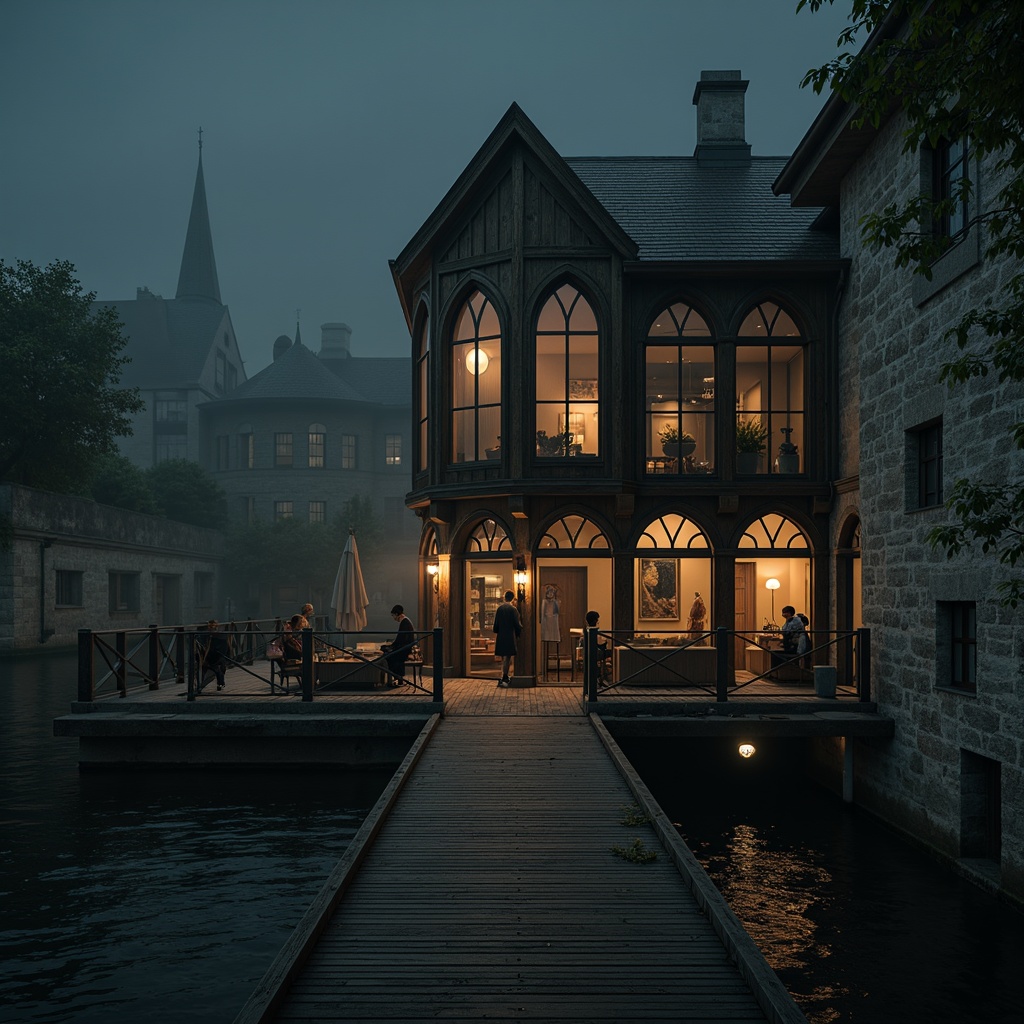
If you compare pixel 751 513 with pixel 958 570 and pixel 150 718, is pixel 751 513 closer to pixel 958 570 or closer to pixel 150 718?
pixel 958 570

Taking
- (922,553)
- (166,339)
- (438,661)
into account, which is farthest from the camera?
(166,339)

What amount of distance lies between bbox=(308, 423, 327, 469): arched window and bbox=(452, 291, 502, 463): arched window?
41752 millimetres

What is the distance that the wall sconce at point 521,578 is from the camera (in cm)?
1928

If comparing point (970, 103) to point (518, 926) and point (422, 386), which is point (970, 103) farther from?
point (422, 386)

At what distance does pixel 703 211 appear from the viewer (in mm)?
21578

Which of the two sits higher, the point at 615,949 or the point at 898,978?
the point at 615,949

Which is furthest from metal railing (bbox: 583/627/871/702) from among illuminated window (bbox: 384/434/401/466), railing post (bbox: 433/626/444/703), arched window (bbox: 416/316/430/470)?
illuminated window (bbox: 384/434/401/466)

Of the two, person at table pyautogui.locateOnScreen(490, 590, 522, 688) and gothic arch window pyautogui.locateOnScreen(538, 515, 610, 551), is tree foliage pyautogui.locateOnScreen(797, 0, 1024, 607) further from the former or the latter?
gothic arch window pyautogui.locateOnScreen(538, 515, 610, 551)

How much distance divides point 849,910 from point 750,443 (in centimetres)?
1038

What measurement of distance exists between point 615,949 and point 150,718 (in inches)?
413

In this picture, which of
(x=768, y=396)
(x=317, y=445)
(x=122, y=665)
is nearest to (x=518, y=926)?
(x=122, y=665)

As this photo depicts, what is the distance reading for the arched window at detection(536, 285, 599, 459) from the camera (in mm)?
19359

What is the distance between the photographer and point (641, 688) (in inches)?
676

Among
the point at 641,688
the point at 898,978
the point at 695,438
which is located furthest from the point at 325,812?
the point at 695,438
